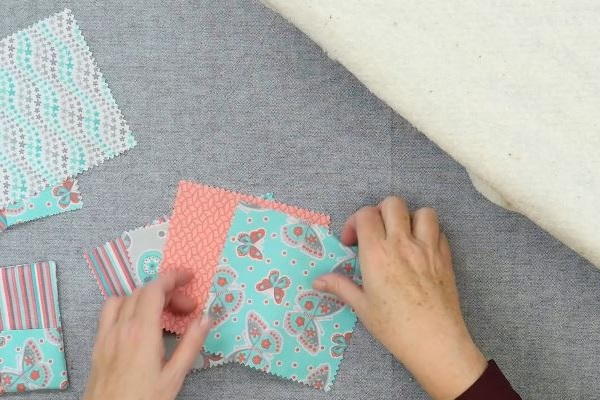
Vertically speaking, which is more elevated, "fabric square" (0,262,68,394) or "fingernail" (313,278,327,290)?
"fingernail" (313,278,327,290)

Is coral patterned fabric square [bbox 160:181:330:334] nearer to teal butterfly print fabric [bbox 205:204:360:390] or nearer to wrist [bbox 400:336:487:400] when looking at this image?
teal butterfly print fabric [bbox 205:204:360:390]

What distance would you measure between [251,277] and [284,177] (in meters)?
0.17

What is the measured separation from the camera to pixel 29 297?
102cm

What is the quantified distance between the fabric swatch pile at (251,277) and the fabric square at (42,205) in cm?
10

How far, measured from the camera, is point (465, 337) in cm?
93

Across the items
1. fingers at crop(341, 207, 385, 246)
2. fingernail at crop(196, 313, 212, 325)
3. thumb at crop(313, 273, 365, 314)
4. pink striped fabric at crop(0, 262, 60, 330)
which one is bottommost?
pink striped fabric at crop(0, 262, 60, 330)

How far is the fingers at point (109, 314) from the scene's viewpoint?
0.96 m

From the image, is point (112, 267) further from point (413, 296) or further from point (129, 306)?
point (413, 296)

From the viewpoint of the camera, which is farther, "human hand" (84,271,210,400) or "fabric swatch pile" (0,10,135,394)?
"fabric swatch pile" (0,10,135,394)

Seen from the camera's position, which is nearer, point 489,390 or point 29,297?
point 489,390

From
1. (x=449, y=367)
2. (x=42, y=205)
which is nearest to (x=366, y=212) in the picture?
(x=449, y=367)

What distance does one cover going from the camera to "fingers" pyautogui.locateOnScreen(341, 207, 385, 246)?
3.18 ft

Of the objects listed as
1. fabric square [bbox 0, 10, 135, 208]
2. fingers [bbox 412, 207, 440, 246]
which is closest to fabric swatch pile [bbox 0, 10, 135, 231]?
fabric square [bbox 0, 10, 135, 208]

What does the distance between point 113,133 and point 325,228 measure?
0.38m
